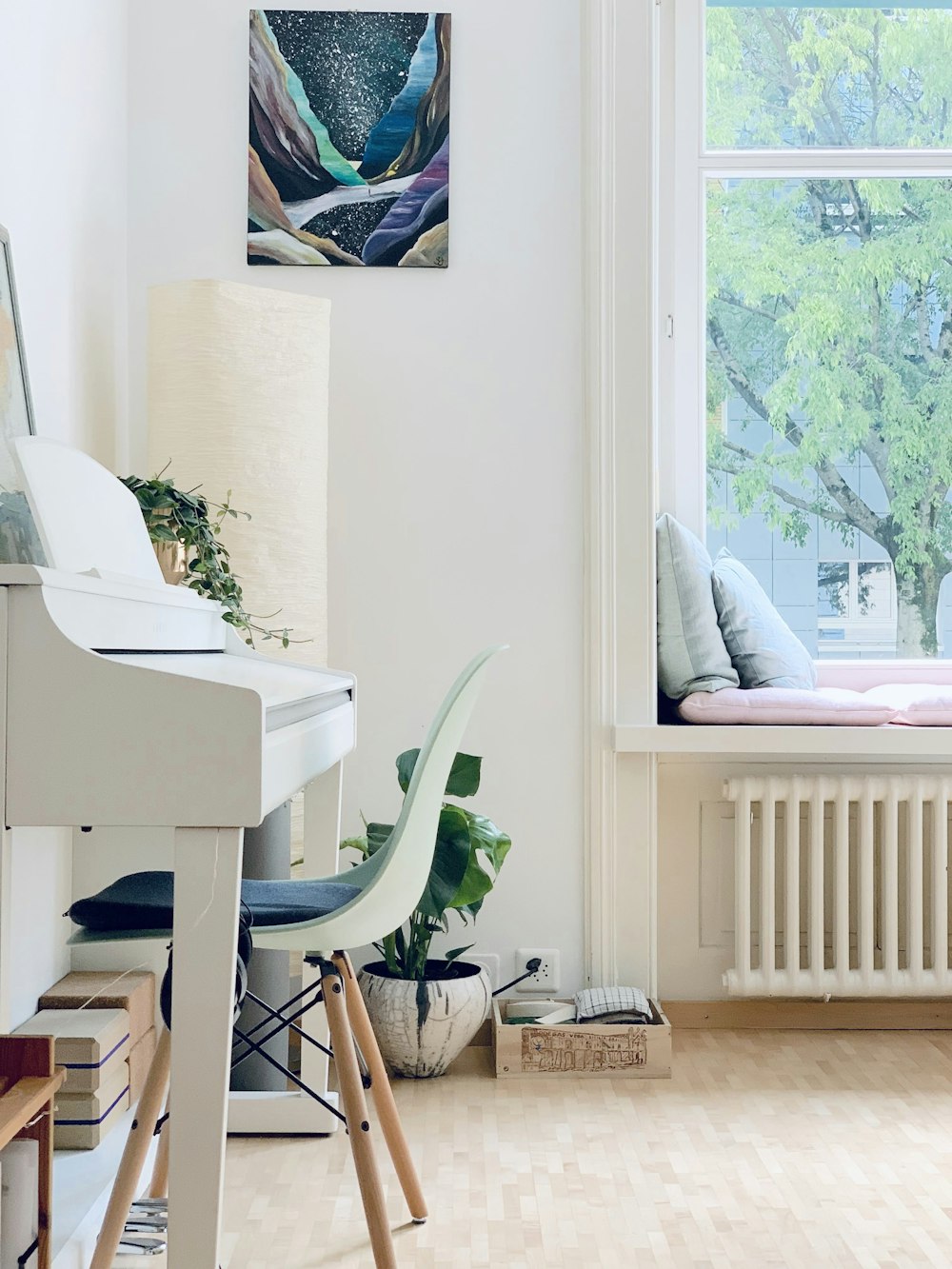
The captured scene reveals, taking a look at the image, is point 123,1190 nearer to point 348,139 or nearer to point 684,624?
point 684,624

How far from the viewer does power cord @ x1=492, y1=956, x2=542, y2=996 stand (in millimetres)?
2850

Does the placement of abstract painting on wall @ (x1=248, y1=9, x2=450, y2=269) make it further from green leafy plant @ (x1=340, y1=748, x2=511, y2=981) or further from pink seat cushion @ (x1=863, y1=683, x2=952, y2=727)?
pink seat cushion @ (x1=863, y1=683, x2=952, y2=727)

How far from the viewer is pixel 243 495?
8.53 feet

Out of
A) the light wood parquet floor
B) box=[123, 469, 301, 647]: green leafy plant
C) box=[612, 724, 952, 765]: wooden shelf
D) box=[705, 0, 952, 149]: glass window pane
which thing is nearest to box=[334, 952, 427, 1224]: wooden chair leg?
the light wood parquet floor

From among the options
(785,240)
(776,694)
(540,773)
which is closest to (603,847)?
(540,773)

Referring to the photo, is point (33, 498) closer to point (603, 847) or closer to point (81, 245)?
point (81, 245)

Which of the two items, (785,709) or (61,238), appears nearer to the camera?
(61,238)

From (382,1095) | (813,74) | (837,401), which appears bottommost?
(382,1095)

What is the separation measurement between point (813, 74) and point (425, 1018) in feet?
8.49

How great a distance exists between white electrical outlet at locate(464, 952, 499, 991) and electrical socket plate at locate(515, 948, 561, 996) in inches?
2.1

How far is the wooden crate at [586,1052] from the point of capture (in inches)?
104

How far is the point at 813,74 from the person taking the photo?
10.7ft

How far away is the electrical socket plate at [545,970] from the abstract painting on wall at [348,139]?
1684 millimetres

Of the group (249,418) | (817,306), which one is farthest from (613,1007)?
(817,306)
